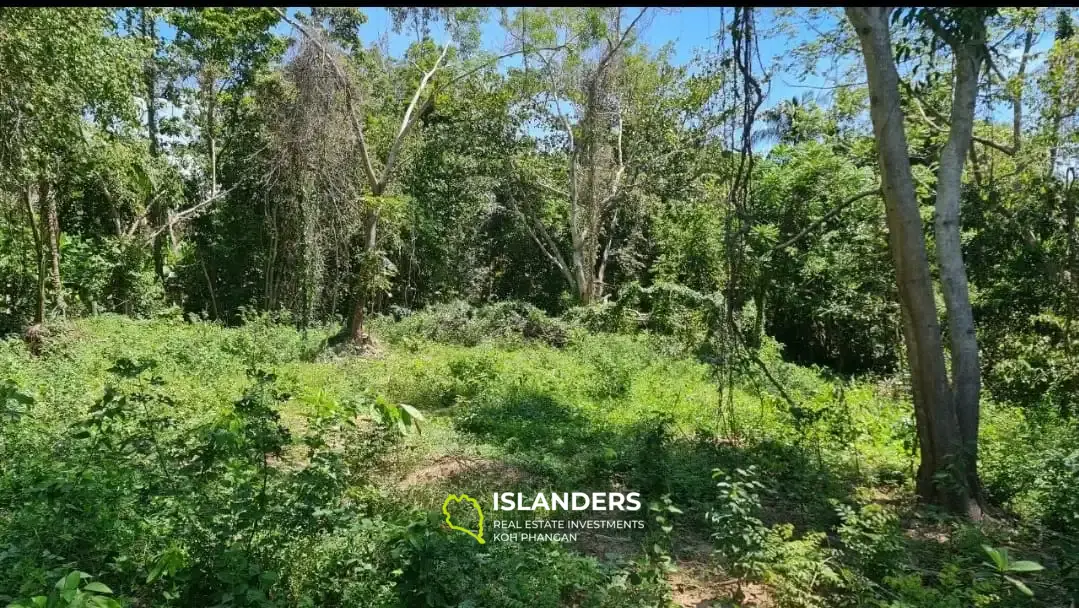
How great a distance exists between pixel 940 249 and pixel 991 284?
4.91 metres

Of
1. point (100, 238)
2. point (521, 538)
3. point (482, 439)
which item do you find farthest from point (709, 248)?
point (100, 238)

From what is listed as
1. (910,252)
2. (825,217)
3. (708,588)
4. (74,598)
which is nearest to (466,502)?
(708,588)

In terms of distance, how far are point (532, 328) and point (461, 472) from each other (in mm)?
6992

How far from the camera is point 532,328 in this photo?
1119 cm

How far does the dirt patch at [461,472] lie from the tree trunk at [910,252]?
256 centimetres

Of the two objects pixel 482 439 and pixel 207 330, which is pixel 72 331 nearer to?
pixel 207 330

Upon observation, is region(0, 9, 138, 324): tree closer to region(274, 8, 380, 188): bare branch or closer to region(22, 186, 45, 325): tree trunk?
region(22, 186, 45, 325): tree trunk

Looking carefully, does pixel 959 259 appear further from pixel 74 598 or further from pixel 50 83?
pixel 50 83

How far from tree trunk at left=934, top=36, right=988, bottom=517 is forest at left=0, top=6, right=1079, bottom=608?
0.02 metres

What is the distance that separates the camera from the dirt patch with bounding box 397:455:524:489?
410cm

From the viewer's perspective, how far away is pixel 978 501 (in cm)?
370

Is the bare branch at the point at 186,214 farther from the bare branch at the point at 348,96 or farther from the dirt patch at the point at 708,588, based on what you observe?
the dirt patch at the point at 708,588

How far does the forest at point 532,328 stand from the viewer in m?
2.75

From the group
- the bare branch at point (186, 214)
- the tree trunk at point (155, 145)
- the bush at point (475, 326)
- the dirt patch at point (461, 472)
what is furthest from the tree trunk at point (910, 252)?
the tree trunk at point (155, 145)
